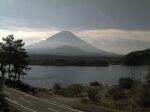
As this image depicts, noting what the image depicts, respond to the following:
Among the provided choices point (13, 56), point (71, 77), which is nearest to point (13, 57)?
point (13, 56)

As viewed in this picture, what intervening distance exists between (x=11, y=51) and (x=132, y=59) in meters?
94.8

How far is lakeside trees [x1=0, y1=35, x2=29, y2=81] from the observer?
34.9 meters

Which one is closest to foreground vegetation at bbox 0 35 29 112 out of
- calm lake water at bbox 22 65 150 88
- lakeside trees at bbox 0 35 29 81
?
lakeside trees at bbox 0 35 29 81

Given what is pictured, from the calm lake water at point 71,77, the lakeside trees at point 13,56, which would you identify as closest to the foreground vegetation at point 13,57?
the lakeside trees at point 13,56

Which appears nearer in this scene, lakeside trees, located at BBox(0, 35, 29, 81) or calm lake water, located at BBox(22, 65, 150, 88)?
lakeside trees, located at BBox(0, 35, 29, 81)

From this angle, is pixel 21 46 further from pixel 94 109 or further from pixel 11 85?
pixel 94 109

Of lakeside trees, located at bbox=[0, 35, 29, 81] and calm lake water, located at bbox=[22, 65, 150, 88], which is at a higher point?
lakeside trees, located at bbox=[0, 35, 29, 81]

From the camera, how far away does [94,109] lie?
1959cm

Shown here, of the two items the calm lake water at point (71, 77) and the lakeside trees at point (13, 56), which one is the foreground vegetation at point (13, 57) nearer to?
the lakeside trees at point (13, 56)

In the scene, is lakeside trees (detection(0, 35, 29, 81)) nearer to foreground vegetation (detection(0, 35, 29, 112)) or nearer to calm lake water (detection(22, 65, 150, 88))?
foreground vegetation (detection(0, 35, 29, 112))

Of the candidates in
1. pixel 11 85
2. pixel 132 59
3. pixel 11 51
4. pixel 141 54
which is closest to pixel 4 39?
pixel 11 51

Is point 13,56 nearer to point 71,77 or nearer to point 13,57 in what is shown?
point 13,57

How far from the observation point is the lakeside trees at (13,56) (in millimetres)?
34938

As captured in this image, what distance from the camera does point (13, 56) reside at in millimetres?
35562
